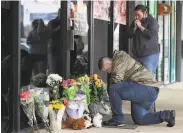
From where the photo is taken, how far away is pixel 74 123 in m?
5.84

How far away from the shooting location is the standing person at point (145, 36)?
6.82 meters

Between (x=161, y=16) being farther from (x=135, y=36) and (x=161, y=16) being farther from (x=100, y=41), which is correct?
(x=135, y=36)

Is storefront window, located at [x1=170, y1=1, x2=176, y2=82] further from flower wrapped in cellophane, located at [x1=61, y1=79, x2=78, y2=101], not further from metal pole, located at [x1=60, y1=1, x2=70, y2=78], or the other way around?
flower wrapped in cellophane, located at [x1=61, y1=79, x2=78, y2=101]

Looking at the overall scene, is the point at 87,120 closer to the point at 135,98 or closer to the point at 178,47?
the point at 135,98

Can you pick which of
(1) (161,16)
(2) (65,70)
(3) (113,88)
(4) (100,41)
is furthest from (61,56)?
(1) (161,16)

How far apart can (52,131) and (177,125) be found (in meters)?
1.86

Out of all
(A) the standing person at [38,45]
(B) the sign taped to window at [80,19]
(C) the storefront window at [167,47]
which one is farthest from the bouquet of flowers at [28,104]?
(C) the storefront window at [167,47]

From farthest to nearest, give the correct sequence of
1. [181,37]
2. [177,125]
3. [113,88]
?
1. [181,37]
2. [177,125]
3. [113,88]

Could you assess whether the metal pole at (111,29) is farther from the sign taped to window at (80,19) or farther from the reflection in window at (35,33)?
the reflection in window at (35,33)

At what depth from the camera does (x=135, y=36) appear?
708 cm

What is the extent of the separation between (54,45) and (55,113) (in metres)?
1.37

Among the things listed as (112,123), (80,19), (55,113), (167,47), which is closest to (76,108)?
(55,113)

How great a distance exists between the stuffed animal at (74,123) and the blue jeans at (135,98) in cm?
48

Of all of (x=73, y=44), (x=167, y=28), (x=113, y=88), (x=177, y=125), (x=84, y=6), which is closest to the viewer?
(x=113, y=88)
